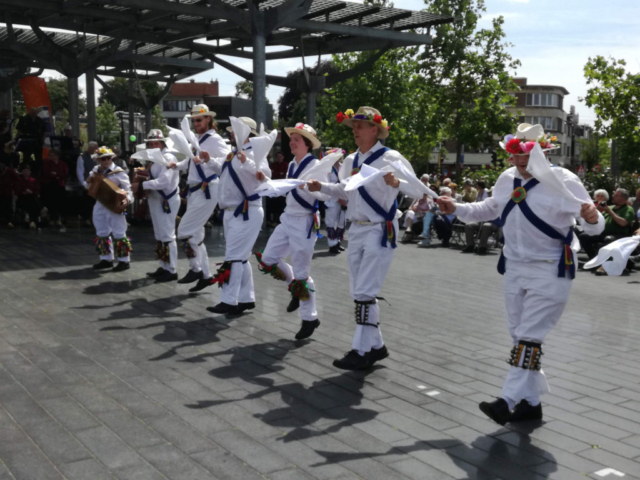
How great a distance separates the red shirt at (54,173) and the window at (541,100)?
87.2 metres

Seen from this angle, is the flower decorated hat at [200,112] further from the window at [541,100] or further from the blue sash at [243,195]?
the window at [541,100]

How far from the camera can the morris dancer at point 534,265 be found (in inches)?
183

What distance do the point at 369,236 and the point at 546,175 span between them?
175 cm

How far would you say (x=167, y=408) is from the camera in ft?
15.9

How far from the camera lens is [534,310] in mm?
4684

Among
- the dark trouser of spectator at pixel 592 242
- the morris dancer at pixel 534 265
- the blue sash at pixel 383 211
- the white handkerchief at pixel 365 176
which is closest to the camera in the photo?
the morris dancer at pixel 534 265

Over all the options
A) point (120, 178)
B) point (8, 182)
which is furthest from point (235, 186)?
point (8, 182)

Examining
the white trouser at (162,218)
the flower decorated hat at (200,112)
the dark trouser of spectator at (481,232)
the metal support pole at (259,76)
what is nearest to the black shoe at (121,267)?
the white trouser at (162,218)

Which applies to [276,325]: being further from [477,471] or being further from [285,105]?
[285,105]

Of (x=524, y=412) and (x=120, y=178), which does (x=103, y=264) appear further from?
(x=524, y=412)

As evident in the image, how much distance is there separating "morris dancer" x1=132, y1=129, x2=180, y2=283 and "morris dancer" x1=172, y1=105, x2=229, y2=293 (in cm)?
26

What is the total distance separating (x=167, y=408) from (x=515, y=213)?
8.86ft

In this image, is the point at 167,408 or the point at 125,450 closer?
the point at 125,450

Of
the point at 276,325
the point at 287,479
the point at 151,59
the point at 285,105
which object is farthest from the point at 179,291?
the point at 285,105
